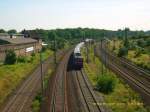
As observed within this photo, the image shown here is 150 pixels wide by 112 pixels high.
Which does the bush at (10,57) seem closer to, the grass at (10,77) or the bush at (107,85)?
the grass at (10,77)

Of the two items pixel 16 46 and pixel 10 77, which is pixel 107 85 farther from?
pixel 16 46

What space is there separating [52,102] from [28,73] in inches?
1024

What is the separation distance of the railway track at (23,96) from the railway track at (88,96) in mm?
6326

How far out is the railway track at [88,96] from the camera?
33.8 metres

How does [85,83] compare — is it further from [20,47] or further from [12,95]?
[20,47]

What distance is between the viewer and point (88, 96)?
40219 millimetres

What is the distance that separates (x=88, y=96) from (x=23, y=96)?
326 inches

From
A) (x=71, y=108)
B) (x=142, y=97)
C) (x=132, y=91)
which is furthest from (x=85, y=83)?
(x=71, y=108)

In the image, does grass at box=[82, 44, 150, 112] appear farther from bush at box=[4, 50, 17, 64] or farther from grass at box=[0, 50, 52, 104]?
bush at box=[4, 50, 17, 64]

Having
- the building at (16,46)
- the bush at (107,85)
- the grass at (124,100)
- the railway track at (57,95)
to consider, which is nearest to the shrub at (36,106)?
the railway track at (57,95)

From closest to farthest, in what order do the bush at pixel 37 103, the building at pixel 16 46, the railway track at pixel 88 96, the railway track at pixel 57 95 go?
the railway track at pixel 88 96 < the railway track at pixel 57 95 < the bush at pixel 37 103 < the building at pixel 16 46

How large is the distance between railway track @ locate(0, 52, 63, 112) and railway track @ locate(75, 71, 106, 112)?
6326 mm

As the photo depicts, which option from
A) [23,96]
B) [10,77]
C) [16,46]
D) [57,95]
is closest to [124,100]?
[57,95]

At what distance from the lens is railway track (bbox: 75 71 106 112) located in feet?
111
